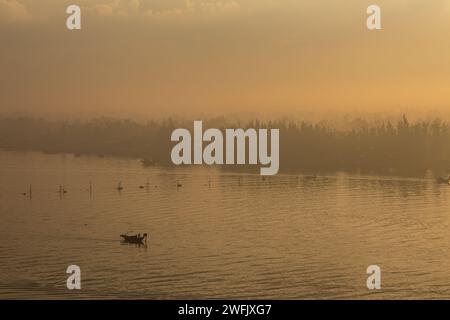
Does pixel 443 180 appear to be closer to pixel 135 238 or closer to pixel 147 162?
pixel 147 162

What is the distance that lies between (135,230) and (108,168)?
33.5 inches

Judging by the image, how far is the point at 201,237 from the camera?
834 cm

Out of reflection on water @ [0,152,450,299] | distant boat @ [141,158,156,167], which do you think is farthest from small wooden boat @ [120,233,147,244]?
distant boat @ [141,158,156,167]

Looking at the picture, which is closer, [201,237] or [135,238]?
[135,238]

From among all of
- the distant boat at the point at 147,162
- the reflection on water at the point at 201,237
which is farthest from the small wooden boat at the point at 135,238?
the distant boat at the point at 147,162

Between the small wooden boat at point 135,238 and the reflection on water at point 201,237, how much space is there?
10 centimetres

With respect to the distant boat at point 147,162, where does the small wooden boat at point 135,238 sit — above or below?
below

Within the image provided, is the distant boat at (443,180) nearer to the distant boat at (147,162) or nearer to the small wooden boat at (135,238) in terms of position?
the distant boat at (147,162)

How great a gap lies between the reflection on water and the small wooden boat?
0.10m

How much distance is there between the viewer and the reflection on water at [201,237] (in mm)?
6859

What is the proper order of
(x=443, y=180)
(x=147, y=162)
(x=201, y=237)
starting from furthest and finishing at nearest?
(x=201, y=237) < (x=443, y=180) < (x=147, y=162)

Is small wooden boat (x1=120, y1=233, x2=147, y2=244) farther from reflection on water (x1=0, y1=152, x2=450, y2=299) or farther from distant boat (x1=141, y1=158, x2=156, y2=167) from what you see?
distant boat (x1=141, y1=158, x2=156, y2=167)

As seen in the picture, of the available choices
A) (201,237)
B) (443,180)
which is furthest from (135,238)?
(443,180)

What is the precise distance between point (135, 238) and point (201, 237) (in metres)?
1.34
